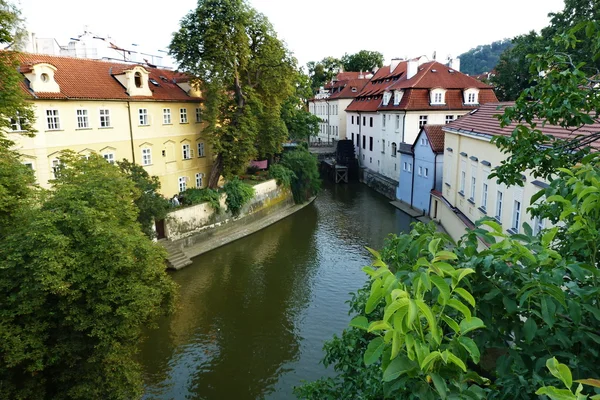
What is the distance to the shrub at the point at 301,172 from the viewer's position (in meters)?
30.6

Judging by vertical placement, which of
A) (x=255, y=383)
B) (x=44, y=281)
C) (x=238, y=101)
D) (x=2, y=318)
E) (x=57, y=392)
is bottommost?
(x=255, y=383)

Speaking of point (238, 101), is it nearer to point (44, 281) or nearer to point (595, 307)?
point (44, 281)

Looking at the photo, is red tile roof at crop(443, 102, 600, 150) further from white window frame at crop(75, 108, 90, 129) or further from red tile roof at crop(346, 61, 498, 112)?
white window frame at crop(75, 108, 90, 129)

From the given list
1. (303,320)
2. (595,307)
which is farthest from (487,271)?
(303,320)

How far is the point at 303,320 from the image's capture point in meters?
14.6

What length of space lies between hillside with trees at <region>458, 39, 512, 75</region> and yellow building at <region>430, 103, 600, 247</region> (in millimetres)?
112806

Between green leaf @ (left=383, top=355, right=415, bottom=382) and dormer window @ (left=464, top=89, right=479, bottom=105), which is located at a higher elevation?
dormer window @ (left=464, top=89, right=479, bottom=105)

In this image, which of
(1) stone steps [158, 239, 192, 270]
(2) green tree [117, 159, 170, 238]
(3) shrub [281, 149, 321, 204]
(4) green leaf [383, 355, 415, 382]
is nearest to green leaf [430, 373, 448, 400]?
(4) green leaf [383, 355, 415, 382]

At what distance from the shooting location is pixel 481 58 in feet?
468

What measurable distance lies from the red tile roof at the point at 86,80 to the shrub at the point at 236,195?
5.84 meters

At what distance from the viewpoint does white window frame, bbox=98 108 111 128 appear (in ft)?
69.9

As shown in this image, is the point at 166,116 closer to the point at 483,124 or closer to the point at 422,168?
the point at 422,168

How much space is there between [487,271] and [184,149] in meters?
24.6

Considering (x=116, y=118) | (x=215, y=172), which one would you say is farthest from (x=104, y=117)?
(x=215, y=172)
